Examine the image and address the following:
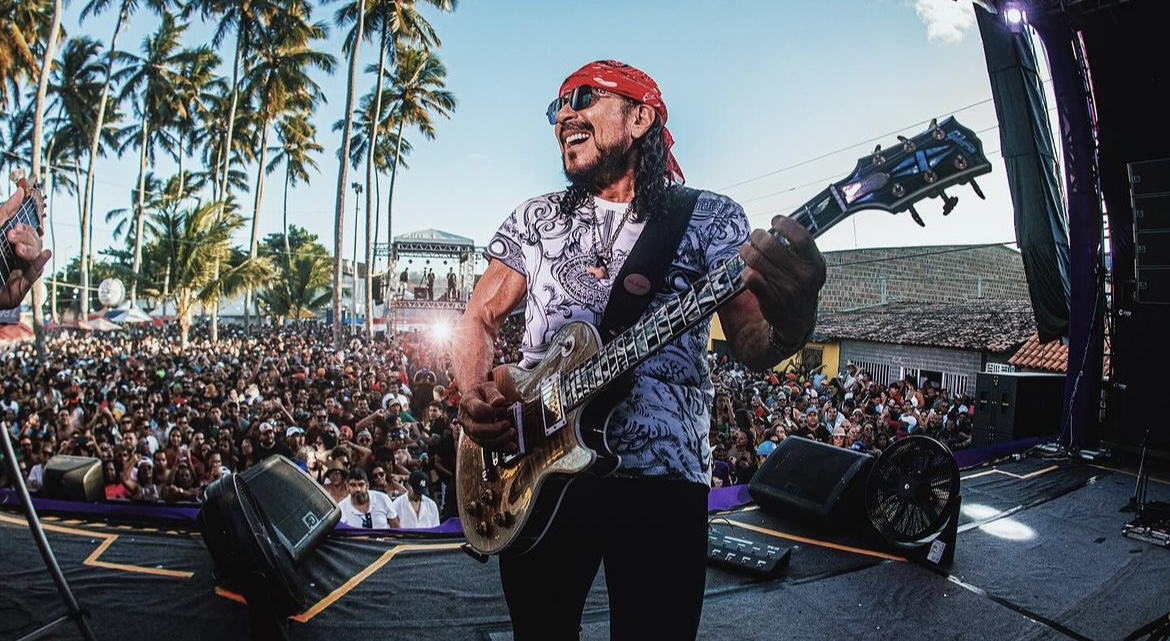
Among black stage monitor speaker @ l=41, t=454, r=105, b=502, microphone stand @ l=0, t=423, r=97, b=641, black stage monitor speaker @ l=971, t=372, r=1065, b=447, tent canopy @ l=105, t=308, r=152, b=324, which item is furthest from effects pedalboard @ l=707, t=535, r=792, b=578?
tent canopy @ l=105, t=308, r=152, b=324

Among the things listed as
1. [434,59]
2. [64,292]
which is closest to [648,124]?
[434,59]

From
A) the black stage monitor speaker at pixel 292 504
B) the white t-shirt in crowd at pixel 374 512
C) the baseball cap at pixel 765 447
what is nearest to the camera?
the black stage monitor speaker at pixel 292 504

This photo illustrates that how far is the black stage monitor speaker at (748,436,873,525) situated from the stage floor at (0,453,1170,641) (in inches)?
6.0

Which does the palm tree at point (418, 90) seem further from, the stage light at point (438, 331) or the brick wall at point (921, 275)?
the brick wall at point (921, 275)

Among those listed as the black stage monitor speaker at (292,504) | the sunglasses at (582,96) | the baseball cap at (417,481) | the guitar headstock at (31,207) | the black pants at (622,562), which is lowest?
the baseball cap at (417,481)

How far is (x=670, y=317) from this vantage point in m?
1.38

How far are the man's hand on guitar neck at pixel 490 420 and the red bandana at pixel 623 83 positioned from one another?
805 millimetres

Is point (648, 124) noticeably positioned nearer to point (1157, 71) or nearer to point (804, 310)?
point (804, 310)

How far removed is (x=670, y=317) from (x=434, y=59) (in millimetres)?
27252

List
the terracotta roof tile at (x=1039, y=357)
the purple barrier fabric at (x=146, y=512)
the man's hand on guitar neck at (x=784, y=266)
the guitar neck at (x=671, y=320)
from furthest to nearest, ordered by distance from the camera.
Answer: the terracotta roof tile at (x=1039, y=357) < the purple barrier fabric at (x=146, y=512) < the guitar neck at (x=671, y=320) < the man's hand on guitar neck at (x=784, y=266)

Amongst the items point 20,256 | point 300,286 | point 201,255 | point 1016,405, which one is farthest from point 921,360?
point 300,286

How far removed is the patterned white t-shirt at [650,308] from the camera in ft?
5.08

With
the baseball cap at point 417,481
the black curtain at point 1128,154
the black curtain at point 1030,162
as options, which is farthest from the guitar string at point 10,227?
the black curtain at point 1030,162

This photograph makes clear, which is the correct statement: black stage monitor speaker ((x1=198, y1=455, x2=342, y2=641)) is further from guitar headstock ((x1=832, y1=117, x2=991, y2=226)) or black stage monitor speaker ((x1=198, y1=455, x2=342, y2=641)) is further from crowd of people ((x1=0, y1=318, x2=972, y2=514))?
guitar headstock ((x1=832, y1=117, x2=991, y2=226))
